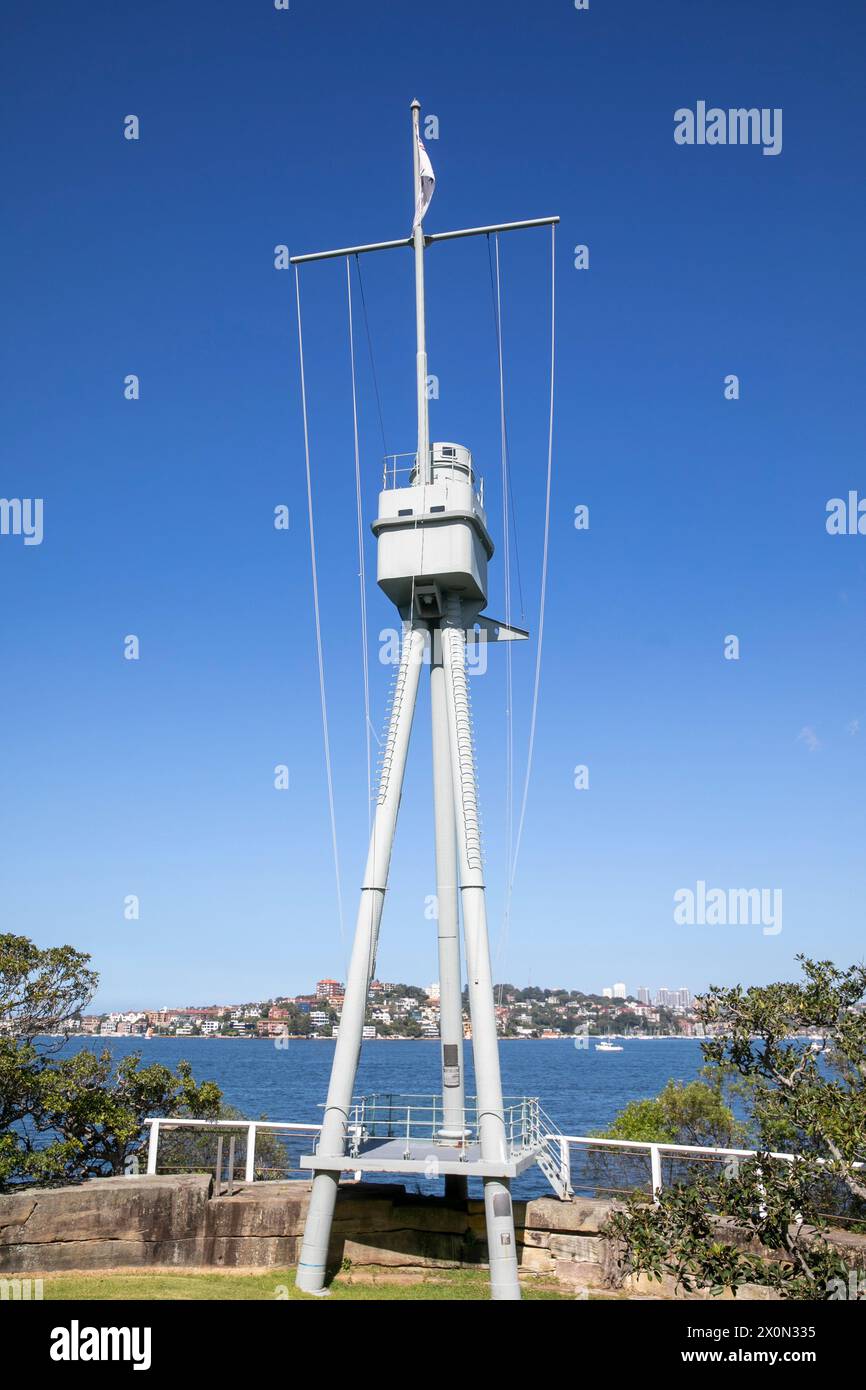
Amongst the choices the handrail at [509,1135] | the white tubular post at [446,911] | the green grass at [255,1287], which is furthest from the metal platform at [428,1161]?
A: the green grass at [255,1287]

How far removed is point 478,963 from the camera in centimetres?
1761

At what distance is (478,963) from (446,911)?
280cm

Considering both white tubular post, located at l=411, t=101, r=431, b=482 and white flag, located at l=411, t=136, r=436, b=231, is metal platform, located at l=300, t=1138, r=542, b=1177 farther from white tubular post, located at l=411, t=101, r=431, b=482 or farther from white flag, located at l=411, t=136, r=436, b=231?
white flag, located at l=411, t=136, r=436, b=231

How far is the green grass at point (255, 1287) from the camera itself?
51.5 ft

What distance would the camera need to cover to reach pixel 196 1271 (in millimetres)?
17219

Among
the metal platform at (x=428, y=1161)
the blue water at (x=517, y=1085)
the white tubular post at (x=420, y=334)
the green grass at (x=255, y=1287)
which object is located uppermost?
the white tubular post at (x=420, y=334)

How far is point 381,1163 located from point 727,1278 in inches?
285

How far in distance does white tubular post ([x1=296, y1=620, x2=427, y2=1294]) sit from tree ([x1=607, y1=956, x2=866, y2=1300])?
5.59m

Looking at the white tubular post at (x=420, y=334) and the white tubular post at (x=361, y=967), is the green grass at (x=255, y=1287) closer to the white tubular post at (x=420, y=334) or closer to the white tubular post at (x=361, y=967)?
the white tubular post at (x=361, y=967)

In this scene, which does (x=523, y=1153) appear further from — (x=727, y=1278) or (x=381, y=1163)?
(x=727, y=1278)

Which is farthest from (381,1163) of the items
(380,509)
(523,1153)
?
(380,509)

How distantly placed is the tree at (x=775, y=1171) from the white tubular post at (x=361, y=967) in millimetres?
5593

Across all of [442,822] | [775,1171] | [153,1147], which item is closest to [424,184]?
[442,822]

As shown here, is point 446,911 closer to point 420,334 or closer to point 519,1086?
point 420,334
